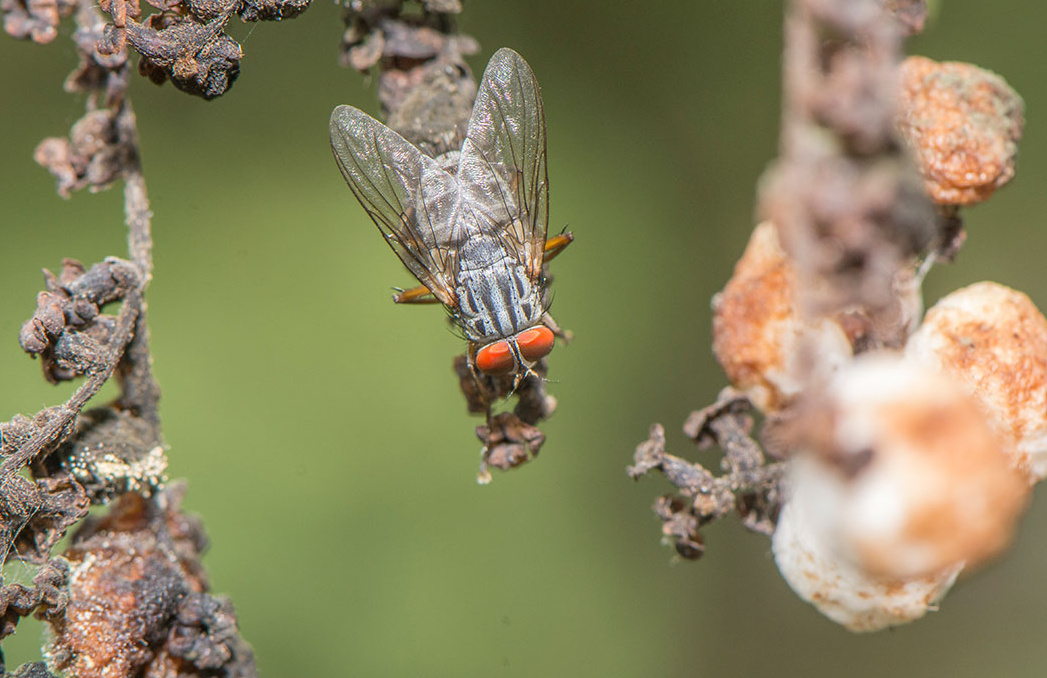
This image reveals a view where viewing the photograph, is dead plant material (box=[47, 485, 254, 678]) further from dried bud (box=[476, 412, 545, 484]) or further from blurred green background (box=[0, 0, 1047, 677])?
blurred green background (box=[0, 0, 1047, 677])

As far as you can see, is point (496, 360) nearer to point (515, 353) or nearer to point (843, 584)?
point (515, 353)

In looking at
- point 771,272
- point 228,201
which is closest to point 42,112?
point 228,201

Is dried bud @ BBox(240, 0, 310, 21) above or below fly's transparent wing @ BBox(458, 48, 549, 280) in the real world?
above

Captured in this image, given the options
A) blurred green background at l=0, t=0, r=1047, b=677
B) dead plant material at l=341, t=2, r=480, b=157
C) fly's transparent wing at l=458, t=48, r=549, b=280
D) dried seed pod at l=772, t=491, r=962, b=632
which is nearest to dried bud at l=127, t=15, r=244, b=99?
dead plant material at l=341, t=2, r=480, b=157

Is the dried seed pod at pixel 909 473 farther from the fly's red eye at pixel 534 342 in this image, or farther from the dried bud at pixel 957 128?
the fly's red eye at pixel 534 342

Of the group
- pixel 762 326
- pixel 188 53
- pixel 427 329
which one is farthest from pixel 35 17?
pixel 427 329

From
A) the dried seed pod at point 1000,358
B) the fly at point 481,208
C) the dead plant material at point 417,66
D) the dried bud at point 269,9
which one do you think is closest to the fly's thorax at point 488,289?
the fly at point 481,208
